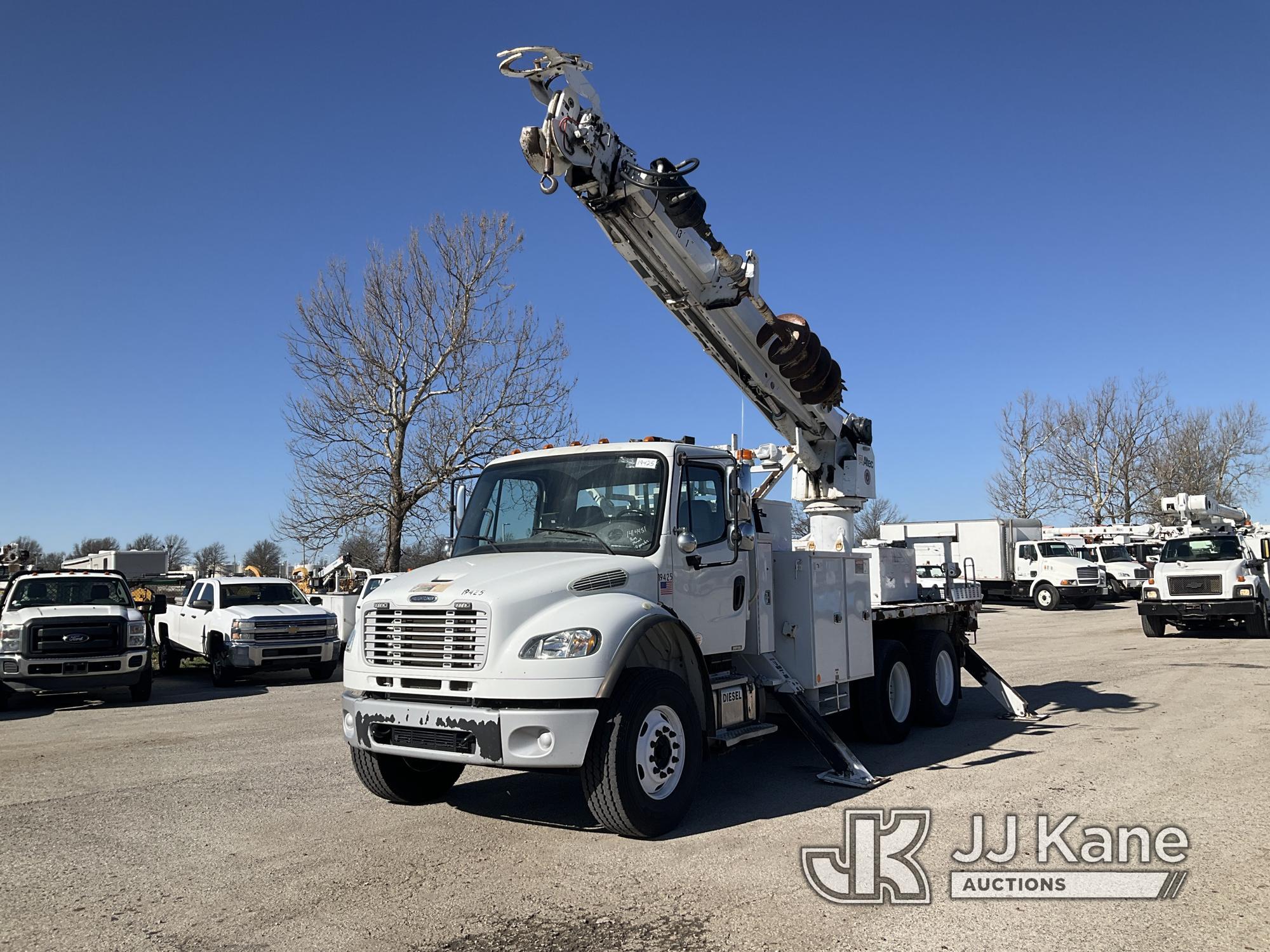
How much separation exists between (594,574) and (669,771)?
1357 millimetres

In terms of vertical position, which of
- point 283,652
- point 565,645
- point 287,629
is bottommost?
point 283,652

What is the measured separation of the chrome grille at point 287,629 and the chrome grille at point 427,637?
10210mm

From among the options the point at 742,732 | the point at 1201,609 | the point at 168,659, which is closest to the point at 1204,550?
the point at 1201,609

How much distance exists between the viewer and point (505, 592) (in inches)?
241

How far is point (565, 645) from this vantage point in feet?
19.5

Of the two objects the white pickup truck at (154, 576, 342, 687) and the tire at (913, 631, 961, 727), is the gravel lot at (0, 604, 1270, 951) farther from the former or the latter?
the white pickup truck at (154, 576, 342, 687)

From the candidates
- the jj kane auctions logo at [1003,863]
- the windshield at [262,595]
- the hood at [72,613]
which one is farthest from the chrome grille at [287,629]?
the jj kane auctions logo at [1003,863]

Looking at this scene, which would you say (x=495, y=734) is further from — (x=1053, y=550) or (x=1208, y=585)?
(x=1053, y=550)

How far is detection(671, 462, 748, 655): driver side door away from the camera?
7062mm

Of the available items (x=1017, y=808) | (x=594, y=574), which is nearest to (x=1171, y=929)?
(x=1017, y=808)

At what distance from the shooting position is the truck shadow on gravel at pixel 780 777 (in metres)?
6.89

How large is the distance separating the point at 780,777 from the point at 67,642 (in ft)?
33.4

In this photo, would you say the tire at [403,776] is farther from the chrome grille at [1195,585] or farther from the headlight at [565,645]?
the chrome grille at [1195,585]

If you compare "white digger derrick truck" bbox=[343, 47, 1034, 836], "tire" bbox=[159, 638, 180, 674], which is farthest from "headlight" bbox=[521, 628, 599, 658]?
"tire" bbox=[159, 638, 180, 674]
